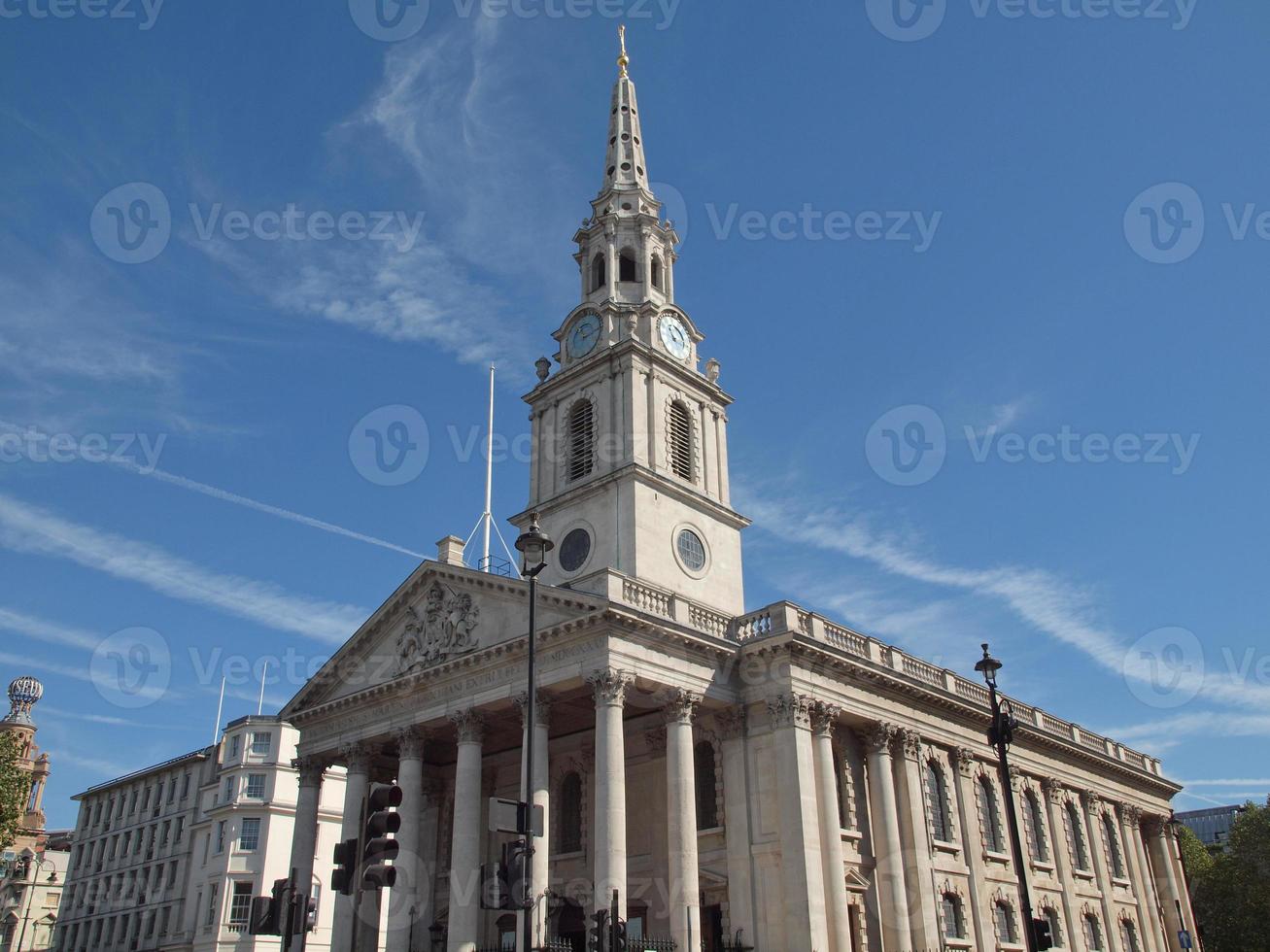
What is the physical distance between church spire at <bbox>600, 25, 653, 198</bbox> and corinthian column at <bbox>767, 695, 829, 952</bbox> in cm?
2881

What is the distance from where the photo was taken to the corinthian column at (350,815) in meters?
36.4

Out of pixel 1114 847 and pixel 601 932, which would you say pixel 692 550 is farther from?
pixel 1114 847

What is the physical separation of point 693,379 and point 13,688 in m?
107

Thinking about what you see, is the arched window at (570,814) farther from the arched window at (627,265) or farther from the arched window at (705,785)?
the arched window at (627,265)

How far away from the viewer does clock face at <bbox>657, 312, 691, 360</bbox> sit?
49.0m

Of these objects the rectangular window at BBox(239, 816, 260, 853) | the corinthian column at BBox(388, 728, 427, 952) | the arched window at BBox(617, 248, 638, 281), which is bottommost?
the corinthian column at BBox(388, 728, 427, 952)

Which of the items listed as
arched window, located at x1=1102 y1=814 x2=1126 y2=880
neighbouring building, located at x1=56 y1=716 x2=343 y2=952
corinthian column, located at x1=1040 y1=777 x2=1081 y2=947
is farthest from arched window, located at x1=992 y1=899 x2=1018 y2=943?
neighbouring building, located at x1=56 y1=716 x2=343 y2=952

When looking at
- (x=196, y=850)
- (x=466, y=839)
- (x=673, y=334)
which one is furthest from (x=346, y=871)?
(x=196, y=850)

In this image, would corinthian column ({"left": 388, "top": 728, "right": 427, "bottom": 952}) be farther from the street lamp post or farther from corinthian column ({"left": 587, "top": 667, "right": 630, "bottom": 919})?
the street lamp post

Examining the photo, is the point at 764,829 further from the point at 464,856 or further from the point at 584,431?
the point at 584,431

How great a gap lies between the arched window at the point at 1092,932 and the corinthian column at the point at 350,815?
30.8 metres

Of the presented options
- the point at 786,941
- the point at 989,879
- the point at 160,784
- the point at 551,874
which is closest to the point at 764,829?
the point at 786,941

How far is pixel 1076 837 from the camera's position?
5047cm

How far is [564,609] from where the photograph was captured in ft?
112
